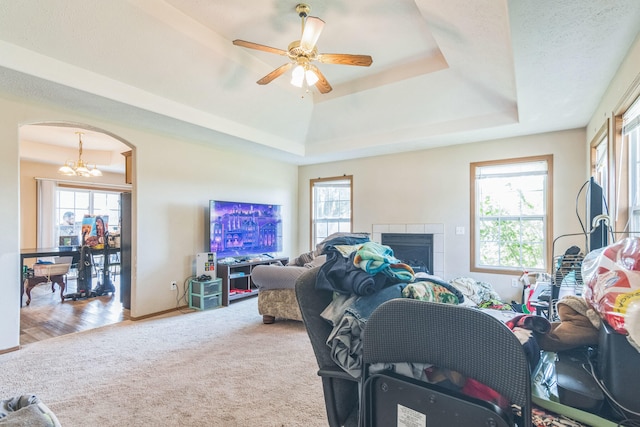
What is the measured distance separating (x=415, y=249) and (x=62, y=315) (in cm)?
502

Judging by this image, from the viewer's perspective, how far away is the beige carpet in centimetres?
198

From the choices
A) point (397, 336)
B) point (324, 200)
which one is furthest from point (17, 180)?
point (324, 200)

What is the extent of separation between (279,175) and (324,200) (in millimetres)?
1004

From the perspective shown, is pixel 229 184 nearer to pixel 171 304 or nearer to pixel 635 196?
pixel 171 304

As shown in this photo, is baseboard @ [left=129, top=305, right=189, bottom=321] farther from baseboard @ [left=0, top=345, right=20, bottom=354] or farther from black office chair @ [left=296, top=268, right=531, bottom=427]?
black office chair @ [left=296, top=268, right=531, bottom=427]

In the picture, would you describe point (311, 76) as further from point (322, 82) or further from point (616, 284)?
point (616, 284)

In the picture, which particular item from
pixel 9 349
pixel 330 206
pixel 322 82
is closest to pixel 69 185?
pixel 9 349

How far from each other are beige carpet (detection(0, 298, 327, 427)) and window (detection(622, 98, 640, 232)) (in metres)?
2.56

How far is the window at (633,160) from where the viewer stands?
7.23ft

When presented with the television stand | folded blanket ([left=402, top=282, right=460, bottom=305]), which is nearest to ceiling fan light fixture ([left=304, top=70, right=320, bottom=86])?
folded blanket ([left=402, top=282, right=460, bottom=305])

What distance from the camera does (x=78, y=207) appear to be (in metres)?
7.32

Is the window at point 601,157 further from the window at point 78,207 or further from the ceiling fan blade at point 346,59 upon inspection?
the window at point 78,207

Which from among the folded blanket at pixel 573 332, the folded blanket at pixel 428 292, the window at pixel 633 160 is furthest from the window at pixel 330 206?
the folded blanket at pixel 573 332

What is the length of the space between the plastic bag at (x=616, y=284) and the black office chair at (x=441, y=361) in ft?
1.06
